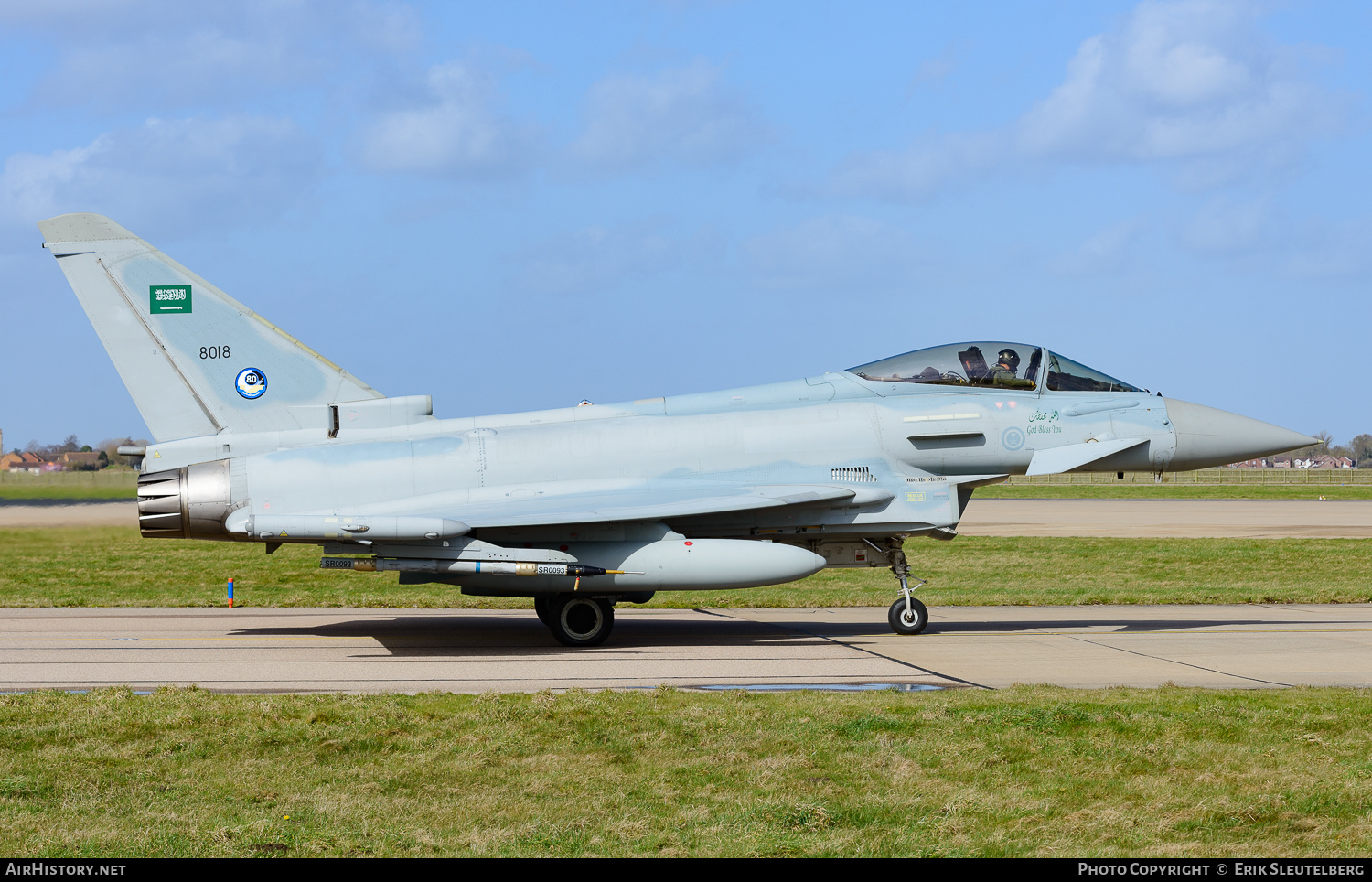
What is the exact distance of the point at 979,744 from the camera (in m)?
8.16

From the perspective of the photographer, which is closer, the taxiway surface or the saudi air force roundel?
the taxiway surface

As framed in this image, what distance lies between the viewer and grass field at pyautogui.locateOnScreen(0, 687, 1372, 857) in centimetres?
610

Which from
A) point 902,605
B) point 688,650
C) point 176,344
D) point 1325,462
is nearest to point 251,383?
point 176,344

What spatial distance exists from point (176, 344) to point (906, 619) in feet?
31.9

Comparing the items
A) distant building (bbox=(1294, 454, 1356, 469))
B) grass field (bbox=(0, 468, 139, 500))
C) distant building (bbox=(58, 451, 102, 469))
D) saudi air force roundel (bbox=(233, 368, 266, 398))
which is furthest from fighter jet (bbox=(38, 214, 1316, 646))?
distant building (bbox=(1294, 454, 1356, 469))

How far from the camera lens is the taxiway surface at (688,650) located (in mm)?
11555

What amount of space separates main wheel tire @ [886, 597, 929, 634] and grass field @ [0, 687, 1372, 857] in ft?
15.2

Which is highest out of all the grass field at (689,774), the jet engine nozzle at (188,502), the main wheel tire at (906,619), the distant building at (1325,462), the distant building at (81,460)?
the distant building at (1325,462)

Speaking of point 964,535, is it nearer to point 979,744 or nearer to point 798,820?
point 979,744

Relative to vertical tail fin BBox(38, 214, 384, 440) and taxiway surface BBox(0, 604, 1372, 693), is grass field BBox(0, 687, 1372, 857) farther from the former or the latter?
vertical tail fin BBox(38, 214, 384, 440)

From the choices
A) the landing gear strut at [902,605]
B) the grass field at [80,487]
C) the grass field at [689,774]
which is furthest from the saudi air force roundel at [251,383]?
the grass field at [80,487]

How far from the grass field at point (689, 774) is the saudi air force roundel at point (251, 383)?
5.19 metres

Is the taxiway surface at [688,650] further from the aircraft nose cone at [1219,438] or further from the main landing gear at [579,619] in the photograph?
the aircraft nose cone at [1219,438]

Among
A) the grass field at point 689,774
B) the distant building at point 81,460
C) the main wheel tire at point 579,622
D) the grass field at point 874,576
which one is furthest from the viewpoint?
the distant building at point 81,460
